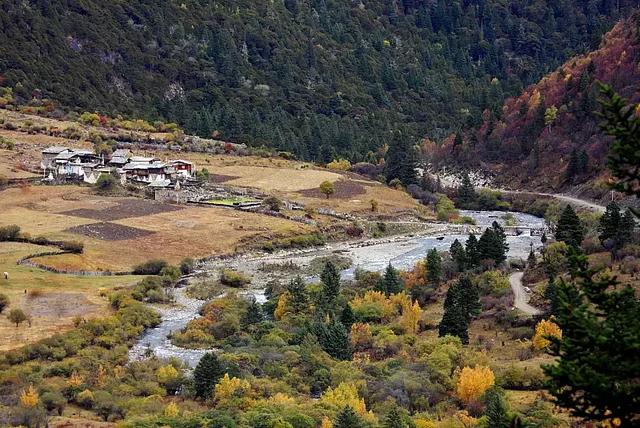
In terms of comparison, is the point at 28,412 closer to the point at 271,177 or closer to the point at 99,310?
the point at 99,310

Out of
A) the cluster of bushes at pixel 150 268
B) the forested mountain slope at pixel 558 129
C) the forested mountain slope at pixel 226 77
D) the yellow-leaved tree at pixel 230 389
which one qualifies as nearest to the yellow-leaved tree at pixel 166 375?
the yellow-leaved tree at pixel 230 389

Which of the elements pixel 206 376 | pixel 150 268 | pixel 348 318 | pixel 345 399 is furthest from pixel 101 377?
pixel 150 268

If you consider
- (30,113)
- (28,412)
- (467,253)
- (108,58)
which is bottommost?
(28,412)

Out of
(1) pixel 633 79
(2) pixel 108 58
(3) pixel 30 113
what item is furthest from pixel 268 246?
(2) pixel 108 58

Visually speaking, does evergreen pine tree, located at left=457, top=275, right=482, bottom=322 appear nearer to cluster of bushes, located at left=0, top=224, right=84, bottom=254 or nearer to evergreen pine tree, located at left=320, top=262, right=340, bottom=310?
evergreen pine tree, located at left=320, top=262, right=340, bottom=310

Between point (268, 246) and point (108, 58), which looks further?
point (108, 58)

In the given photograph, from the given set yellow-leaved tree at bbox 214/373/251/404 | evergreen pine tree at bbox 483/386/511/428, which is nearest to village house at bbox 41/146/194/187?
yellow-leaved tree at bbox 214/373/251/404

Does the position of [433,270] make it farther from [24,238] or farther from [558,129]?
[558,129]
